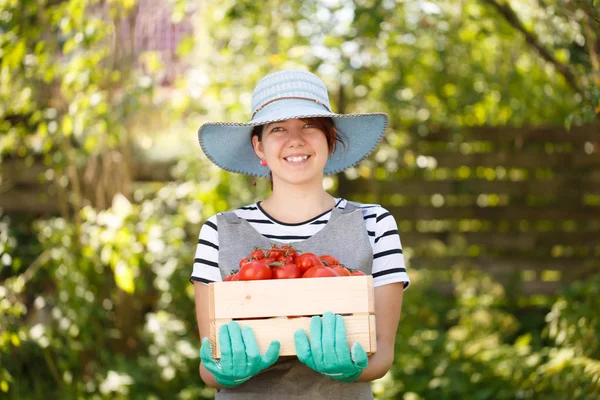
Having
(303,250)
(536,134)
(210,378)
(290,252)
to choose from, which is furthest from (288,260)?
(536,134)

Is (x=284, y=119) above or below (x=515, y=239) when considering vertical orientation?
above

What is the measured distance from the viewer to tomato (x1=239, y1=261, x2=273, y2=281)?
1.66 meters

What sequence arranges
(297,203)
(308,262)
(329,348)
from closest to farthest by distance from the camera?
1. (329,348)
2. (308,262)
3. (297,203)

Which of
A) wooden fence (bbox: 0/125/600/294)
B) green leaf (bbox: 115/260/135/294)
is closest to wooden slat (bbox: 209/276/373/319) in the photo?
green leaf (bbox: 115/260/135/294)

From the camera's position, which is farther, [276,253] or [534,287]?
[534,287]

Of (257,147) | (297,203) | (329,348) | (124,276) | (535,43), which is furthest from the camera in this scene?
(535,43)

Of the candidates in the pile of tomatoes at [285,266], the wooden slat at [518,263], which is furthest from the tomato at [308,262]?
the wooden slat at [518,263]

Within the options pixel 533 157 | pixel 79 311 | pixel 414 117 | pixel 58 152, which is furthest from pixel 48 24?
pixel 533 157

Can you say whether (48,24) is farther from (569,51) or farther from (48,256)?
(569,51)

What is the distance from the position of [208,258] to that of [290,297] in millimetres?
327

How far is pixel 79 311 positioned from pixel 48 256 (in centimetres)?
33

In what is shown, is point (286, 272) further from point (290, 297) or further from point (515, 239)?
point (515, 239)

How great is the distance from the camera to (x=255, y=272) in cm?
166

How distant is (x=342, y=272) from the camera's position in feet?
5.53
